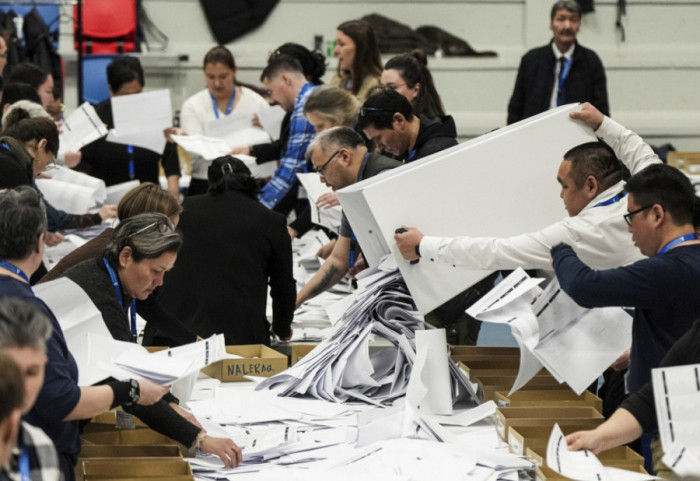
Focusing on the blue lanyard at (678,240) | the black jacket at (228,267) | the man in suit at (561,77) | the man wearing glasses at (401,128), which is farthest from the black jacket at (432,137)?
the man in suit at (561,77)

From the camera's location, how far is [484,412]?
3180 millimetres

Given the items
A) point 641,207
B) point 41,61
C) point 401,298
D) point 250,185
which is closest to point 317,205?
point 250,185

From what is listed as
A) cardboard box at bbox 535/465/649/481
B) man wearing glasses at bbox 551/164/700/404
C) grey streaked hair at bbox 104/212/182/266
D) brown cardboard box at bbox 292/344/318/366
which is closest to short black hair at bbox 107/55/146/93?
brown cardboard box at bbox 292/344/318/366

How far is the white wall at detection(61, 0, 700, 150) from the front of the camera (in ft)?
31.6

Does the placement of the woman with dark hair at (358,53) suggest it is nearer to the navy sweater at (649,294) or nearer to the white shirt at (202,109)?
the white shirt at (202,109)

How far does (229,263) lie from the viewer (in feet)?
12.8

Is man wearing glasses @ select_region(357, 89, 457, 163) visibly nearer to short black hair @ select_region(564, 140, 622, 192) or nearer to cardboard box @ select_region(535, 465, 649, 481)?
short black hair @ select_region(564, 140, 622, 192)

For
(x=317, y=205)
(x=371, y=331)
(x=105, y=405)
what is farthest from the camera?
(x=317, y=205)

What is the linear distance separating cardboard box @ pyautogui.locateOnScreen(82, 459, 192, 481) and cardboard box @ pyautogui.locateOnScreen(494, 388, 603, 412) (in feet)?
3.36

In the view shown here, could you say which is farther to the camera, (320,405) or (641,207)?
(320,405)

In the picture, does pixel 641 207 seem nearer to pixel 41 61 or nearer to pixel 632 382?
pixel 632 382

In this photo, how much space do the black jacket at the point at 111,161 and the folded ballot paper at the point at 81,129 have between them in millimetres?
243

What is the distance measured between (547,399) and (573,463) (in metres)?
0.85

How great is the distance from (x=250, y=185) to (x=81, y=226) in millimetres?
1586
